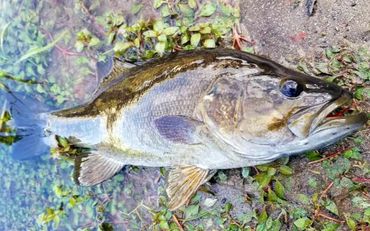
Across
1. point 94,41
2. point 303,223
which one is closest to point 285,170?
point 303,223

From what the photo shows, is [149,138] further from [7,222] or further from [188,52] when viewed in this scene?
[7,222]

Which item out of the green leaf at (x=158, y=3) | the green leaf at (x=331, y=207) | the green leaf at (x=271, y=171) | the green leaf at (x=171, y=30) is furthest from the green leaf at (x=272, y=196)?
the green leaf at (x=158, y=3)

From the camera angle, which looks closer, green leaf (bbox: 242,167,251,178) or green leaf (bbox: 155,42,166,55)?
green leaf (bbox: 242,167,251,178)

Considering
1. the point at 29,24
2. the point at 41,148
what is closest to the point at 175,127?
the point at 41,148

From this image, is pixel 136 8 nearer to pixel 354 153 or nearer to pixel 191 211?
pixel 191 211

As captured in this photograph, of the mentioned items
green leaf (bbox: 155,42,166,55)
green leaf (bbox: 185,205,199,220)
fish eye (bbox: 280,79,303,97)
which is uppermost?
fish eye (bbox: 280,79,303,97)

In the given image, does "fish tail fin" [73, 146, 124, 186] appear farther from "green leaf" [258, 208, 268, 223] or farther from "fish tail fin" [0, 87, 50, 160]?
"green leaf" [258, 208, 268, 223]

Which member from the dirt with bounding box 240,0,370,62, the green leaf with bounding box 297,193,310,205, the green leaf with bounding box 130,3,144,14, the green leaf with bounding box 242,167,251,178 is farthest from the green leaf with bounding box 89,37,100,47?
the green leaf with bounding box 297,193,310,205
